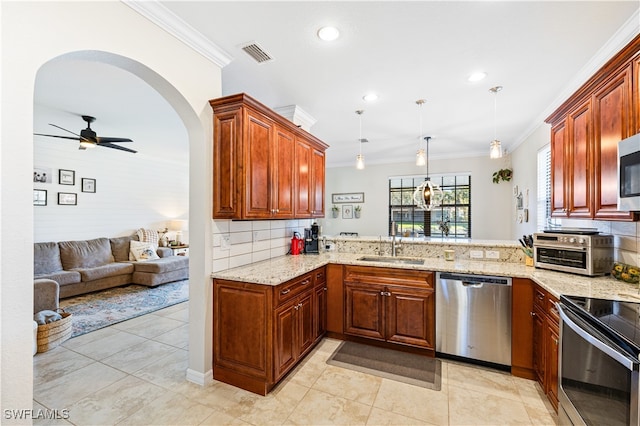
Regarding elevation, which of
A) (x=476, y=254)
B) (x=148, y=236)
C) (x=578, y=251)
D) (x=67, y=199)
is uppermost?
(x=67, y=199)

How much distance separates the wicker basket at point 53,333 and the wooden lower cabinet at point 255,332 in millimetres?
1911

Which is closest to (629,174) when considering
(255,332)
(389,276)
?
(389,276)

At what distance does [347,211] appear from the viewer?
7922 mm

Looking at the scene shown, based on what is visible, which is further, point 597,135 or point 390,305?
point 390,305

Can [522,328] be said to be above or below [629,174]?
below

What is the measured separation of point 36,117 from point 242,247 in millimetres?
3913

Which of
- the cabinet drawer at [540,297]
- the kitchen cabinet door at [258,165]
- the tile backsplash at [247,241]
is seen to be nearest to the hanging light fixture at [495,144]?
the cabinet drawer at [540,297]

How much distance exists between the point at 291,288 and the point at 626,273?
2509 millimetres

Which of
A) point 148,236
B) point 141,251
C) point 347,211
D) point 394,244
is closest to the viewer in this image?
point 394,244

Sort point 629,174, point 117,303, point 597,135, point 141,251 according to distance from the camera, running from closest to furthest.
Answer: point 629,174 → point 597,135 → point 117,303 → point 141,251

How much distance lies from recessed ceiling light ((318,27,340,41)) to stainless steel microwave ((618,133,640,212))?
78.0 inches

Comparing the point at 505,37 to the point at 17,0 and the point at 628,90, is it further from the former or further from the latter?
the point at 17,0

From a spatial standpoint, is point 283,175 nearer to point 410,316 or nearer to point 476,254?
point 410,316

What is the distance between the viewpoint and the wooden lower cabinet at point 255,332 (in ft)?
7.16
